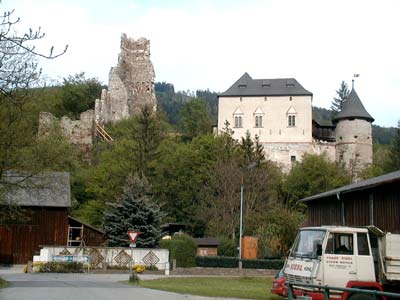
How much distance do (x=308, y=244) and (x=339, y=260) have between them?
110 cm

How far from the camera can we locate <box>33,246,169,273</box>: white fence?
3806cm

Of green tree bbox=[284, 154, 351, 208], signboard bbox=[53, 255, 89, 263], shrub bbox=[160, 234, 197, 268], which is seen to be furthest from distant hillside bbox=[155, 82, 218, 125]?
signboard bbox=[53, 255, 89, 263]

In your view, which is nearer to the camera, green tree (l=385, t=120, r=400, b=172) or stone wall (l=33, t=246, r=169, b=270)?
stone wall (l=33, t=246, r=169, b=270)

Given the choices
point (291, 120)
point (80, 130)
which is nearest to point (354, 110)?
point (291, 120)

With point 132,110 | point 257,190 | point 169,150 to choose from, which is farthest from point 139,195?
point 132,110

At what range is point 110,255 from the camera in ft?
129

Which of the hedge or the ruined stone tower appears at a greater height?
the ruined stone tower

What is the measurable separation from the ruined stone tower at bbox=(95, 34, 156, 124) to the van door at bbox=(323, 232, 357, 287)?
79657 mm

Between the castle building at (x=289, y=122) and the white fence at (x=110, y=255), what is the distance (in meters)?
44.9

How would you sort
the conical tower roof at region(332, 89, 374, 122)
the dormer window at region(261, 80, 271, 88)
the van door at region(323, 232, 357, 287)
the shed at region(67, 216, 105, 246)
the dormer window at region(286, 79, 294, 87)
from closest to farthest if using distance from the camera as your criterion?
1. the van door at region(323, 232, 357, 287)
2. the shed at region(67, 216, 105, 246)
3. the conical tower roof at region(332, 89, 374, 122)
4. the dormer window at region(286, 79, 294, 87)
5. the dormer window at region(261, 80, 271, 88)

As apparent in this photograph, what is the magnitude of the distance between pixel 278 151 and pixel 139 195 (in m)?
39.4

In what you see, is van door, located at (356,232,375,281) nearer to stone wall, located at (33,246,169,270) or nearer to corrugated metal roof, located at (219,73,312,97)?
stone wall, located at (33,246,169,270)

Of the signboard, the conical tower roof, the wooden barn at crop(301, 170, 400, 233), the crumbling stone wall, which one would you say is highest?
the conical tower roof

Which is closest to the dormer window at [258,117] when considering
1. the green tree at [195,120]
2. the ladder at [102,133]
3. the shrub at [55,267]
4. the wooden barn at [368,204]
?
the green tree at [195,120]
